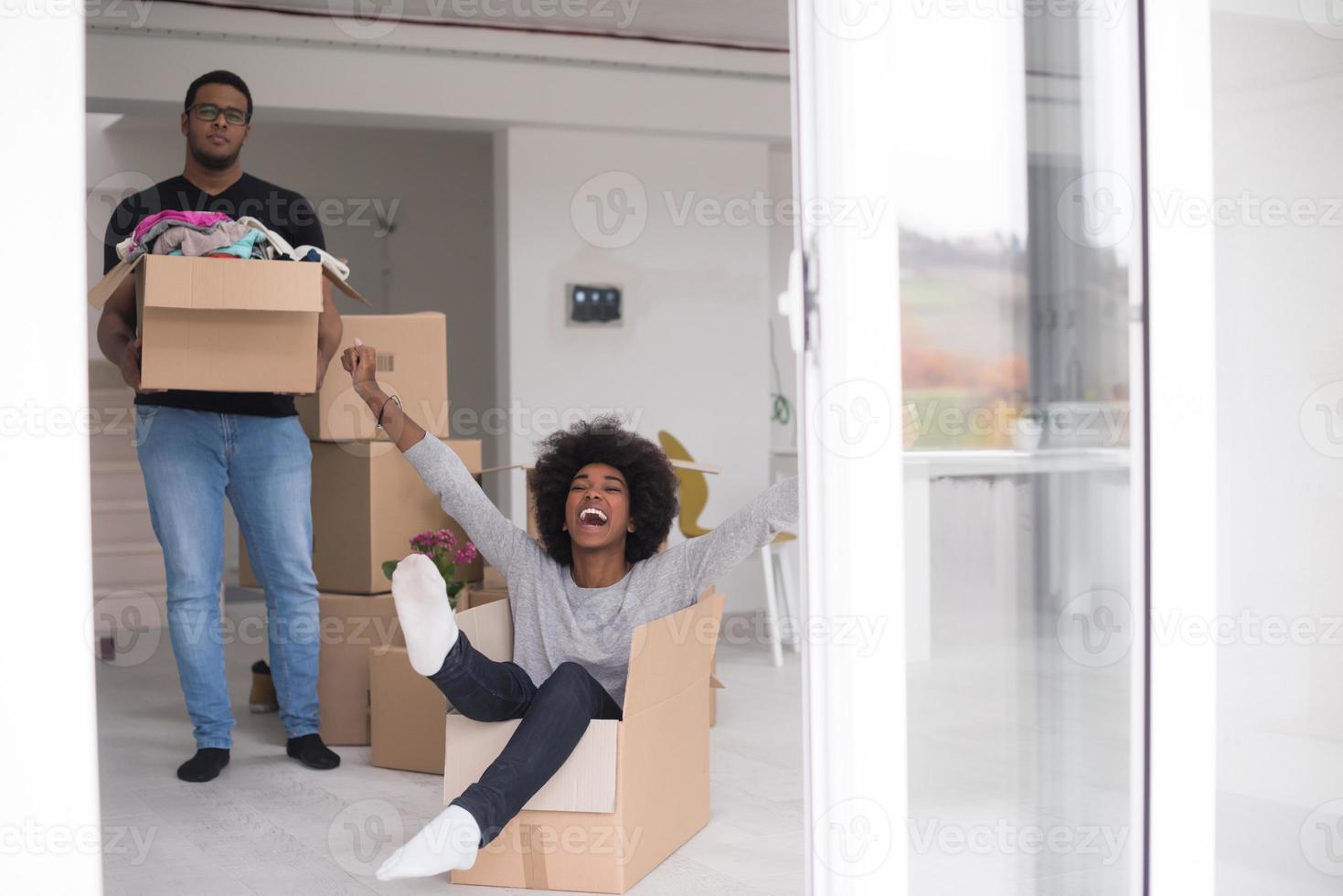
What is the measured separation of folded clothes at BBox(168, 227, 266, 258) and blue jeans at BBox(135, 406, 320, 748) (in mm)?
410

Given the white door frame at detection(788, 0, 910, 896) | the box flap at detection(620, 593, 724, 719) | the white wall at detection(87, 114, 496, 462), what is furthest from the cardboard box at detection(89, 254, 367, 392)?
the white wall at detection(87, 114, 496, 462)

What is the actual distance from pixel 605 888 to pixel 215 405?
1396 mm

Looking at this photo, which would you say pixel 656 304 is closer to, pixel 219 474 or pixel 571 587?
pixel 219 474

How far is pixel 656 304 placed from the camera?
507 centimetres

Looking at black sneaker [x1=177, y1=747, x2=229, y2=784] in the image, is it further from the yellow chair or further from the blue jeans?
the yellow chair

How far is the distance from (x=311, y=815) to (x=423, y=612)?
0.81 meters

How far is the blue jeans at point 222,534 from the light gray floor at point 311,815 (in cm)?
18

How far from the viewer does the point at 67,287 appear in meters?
1.26

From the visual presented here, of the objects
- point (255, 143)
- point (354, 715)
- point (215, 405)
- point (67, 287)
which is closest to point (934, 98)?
point (67, 287)

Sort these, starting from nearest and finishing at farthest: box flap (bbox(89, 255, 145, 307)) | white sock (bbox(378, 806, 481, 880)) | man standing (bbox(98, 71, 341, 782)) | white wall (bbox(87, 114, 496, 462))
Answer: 1. white sock (bbox(378, 806, 481, 880))
2. box flap (bbox(89, 255, 145, 307))
3. man standing (bbox(98, 71, 341, 782))
4. white wall (bbox(87, 114, 496, 462))

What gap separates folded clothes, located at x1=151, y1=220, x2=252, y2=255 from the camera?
2564 millimetres

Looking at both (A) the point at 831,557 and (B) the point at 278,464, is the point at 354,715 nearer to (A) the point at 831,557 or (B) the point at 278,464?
(B) the point at 278,464

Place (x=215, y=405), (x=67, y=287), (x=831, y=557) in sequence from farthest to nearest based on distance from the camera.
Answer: (x=215, y=405), (x=831, y=557), (x=67, y=287)

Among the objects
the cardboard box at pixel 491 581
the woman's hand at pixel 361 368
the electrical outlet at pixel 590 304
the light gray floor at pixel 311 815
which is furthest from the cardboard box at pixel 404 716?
the electrical outlet at pixel 590 304
